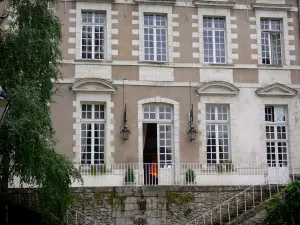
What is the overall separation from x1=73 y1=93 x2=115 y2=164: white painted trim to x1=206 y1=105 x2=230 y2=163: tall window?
3094 mm

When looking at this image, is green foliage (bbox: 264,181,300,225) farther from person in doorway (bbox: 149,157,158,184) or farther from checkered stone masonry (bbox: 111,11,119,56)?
checkered stone masonry (bbox: 111,11,119,56)

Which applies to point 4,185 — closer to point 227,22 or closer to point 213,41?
point 213,41

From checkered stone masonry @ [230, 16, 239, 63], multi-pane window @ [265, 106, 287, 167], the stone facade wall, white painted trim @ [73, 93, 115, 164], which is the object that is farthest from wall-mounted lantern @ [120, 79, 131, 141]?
multi-pane window @ [265, 106, 287, 167]

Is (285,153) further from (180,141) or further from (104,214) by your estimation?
(104,214)

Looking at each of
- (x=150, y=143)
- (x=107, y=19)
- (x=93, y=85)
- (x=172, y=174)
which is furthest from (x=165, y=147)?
(x=107, y=19)

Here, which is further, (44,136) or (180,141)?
(180,141)

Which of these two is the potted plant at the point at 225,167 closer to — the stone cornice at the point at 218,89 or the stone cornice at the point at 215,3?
the stone cornice at the point at 218,89

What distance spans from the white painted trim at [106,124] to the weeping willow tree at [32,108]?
4332mm

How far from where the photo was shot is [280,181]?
17984 millimetres

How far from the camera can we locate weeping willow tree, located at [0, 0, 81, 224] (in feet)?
38.1

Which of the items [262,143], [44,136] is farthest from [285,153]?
[44,136]

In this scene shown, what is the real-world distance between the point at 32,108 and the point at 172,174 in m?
7.18

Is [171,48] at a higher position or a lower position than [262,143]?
higher

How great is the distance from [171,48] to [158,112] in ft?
6.96
